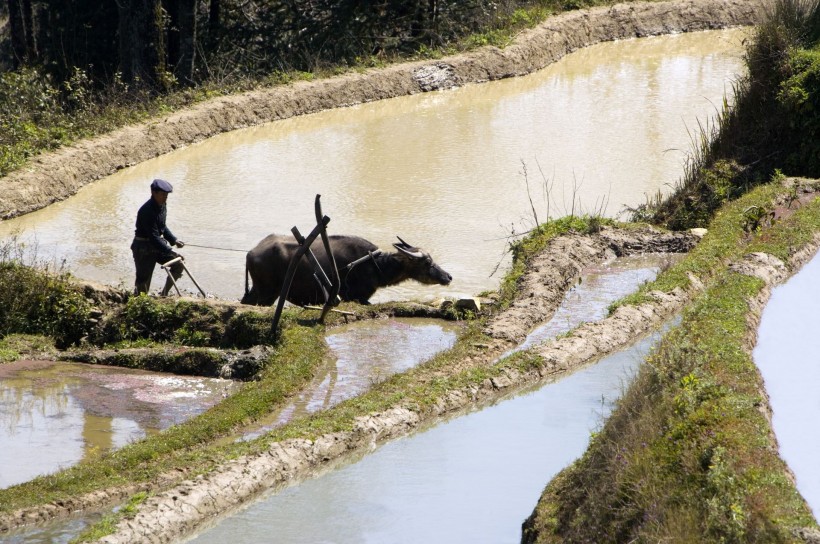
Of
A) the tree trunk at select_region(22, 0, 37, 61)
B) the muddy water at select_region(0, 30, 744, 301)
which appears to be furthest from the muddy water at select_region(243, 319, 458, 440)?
the tree trunk at select_region(22, 0, 37, 61)

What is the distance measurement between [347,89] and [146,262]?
1102 centimetres

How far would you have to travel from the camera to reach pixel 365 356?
36.2 ft

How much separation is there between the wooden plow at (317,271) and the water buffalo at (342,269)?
0.74 feet

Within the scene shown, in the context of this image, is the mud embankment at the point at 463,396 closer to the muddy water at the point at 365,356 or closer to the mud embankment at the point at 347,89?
the muddy water at the point at 365,356

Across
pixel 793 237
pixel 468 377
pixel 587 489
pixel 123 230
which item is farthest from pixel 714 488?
pixel 123 230

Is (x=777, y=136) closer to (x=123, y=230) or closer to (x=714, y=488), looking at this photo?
(x=123, y=230)

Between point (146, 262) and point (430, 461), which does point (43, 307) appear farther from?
point (430, 461)

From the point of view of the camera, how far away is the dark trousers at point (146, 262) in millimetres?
12422

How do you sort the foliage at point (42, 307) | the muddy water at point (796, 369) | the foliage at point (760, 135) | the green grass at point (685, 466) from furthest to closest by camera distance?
→ the foliage at point (760, 135) → the foliage at point (42, 307) → the muddy water at point (796, 369) → the green grass at point (685, 466)

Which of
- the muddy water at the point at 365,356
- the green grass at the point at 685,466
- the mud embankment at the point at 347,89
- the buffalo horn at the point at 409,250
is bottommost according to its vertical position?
the muddy water at the point at 365,356

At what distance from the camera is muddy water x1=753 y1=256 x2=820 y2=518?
21.7 feet

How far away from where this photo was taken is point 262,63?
24.8 meters

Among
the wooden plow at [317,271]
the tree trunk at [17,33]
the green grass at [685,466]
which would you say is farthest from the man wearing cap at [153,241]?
the tree trunk at [17,33]

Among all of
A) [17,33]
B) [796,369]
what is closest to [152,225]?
[796,369]
